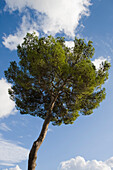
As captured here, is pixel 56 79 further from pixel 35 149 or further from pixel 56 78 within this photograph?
pixel 35 149

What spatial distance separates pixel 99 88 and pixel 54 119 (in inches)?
183

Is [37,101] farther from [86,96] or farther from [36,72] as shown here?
[86,96]

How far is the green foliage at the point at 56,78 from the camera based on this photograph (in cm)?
1028

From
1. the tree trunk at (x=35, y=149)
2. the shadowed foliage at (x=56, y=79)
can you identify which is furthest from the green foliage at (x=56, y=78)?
the tree trunk at (x=35, y=149)

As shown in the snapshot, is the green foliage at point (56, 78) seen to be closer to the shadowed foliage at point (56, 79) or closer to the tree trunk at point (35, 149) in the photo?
the shadowed foliage at point (56, 79)

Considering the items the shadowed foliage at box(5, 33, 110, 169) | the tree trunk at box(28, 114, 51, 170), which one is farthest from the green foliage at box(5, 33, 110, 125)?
the tree trunk at box(28, 114, 51, 170)

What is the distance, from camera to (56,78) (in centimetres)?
1126

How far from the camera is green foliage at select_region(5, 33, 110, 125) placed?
405 inches

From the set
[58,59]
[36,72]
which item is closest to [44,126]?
[36,72]

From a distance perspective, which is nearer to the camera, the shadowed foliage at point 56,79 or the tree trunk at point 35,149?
the tree trunk at point 35,149

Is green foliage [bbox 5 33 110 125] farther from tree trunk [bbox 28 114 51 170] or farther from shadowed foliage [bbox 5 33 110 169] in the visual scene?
tree trunk [bbox 28 114 51 170]

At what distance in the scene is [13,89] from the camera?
1252cm

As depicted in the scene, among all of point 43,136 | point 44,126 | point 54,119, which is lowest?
point 43,136

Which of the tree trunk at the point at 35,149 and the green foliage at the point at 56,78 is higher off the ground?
the green foliage at the point at 56,78
